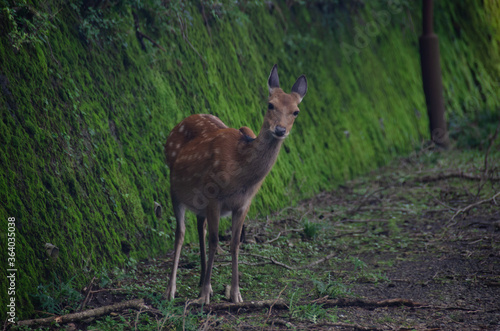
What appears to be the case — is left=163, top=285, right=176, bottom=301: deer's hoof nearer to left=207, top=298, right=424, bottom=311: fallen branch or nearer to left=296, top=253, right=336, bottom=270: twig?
left=207, top=298, right=424, bottom=311: fallen branch

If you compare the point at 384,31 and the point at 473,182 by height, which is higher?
the point at 384,31

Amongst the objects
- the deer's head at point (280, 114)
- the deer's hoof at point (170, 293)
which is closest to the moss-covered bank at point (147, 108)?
the deer's hoof at point (170, 293)

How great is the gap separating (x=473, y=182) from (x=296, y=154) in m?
2.95

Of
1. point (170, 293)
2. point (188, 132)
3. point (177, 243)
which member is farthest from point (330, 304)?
point (188, 132)

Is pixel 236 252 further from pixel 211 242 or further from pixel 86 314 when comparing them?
pixel 86 314

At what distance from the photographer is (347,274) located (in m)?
5.67

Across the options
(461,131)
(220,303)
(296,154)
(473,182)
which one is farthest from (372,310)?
(461,131)

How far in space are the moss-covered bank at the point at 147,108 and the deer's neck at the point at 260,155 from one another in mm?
1391

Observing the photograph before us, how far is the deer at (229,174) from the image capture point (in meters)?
4.93

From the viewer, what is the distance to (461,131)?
501 inches

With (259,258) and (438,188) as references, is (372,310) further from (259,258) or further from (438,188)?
(438,188)

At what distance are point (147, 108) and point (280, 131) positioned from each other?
208 centimetres

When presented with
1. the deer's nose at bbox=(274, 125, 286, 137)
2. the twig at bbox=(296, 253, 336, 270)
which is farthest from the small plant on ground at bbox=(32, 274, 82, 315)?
the twig at bbox=(296, 253, 336, 270)

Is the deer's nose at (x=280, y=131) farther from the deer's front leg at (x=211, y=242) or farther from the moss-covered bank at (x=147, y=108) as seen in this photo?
the moss-covered bank at (x=147, y=108)
